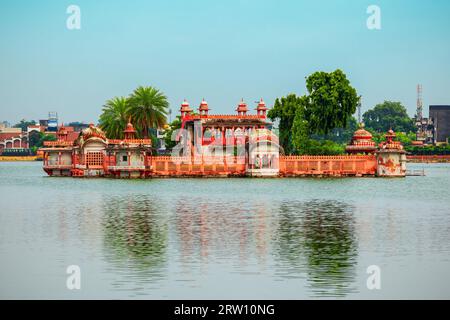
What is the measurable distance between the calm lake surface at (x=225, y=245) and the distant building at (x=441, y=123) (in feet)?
373

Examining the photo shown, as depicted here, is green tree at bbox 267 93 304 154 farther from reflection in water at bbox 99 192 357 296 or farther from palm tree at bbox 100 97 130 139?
reflection in water at bbox 99 192 357 296

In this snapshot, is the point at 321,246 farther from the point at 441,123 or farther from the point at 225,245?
the point at 441,123

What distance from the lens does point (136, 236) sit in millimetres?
32000

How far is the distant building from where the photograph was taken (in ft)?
541

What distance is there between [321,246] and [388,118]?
150268 mm

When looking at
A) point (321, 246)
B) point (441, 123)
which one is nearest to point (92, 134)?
point (321, 246)

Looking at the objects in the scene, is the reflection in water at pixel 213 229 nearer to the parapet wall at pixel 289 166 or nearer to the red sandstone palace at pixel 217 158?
the red sandstone palace at pixel 217 158

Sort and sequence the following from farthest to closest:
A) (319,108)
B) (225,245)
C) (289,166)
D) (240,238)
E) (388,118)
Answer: (388,118) → (319,108) → (289,166) → (240,238) → (225,245)

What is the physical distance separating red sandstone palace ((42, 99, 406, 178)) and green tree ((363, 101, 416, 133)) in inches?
3742

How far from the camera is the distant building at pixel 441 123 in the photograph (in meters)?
165

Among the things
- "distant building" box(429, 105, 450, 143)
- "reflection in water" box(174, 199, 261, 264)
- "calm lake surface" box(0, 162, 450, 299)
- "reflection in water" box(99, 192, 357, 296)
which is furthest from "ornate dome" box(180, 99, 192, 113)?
"distant building" box(429, 105, 450, 143)

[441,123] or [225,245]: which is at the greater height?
[441,123]

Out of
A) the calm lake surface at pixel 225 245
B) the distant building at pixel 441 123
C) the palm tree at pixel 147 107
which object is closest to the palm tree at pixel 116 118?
the palm tree at pixel 147 107

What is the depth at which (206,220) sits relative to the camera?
38.5 metres
